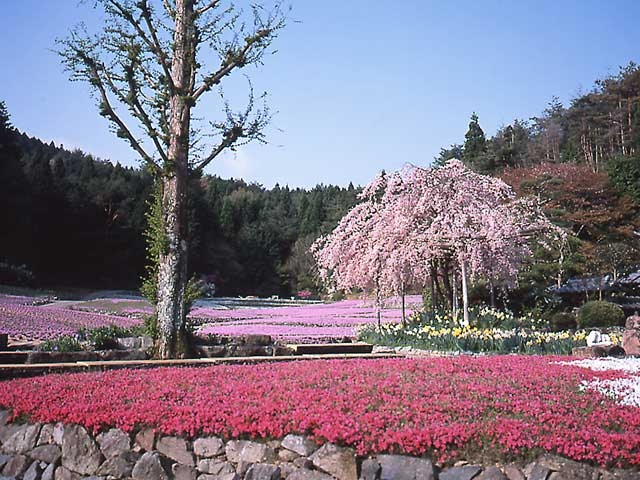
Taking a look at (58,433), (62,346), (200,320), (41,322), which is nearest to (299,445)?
(58,433)

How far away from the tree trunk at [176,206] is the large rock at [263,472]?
189 inches

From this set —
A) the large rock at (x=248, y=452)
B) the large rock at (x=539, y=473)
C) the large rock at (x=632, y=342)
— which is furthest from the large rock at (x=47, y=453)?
the large rock at (x=632, y=342)

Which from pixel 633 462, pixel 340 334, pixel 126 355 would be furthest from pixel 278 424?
pixel 340 334

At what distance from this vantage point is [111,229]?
35.4m

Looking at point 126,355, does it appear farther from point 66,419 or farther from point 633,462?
point 633,462

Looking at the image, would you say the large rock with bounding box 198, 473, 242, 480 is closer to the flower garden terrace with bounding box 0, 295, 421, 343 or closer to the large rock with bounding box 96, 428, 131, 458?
the large rock with bounding box 96, 428, 131, 458

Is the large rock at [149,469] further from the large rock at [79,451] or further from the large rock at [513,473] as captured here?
the large rock at [513,473]

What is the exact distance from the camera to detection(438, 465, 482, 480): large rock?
393 centimetres

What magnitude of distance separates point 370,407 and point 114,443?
191cm

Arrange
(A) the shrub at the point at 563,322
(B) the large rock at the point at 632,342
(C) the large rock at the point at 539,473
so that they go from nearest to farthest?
(C) the large rock at the point at 539,473 → (B) the large rock at the point at 632,342 → (A) the shrub at the point at 563,322

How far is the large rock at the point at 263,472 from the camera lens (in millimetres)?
4117

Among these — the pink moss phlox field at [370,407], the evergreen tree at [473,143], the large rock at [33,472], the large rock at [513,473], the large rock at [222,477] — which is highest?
the evergreen tree at [473,143]

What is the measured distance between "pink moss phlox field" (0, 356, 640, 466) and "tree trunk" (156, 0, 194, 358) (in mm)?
2003

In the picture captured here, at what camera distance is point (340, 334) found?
15.0m
